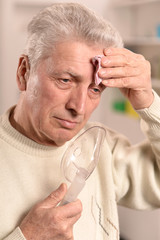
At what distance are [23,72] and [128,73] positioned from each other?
1.03ft

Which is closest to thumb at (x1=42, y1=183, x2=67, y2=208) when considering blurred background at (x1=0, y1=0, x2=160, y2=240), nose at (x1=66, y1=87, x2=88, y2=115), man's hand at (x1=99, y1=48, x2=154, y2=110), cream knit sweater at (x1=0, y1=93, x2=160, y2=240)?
cream knit sweater at (x1=0, y1=93, x2=160, y2=240)

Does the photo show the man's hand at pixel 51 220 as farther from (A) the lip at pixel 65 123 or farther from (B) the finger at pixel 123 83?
(B) the finger at pixel 123 83

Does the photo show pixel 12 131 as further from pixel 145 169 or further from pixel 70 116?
pixel 145 169

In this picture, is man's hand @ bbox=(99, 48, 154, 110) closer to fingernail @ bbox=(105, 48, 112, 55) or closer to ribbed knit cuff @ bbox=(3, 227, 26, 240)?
fingernail @ bbox=(105, 48, 112, 55)

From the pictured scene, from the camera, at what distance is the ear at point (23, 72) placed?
1119mm

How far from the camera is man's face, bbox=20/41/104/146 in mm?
1022

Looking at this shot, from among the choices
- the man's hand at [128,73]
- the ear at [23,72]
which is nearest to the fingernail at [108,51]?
the man's hand at [128,73]

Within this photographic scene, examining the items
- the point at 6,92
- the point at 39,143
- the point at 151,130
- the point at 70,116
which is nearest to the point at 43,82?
the point at 70,116

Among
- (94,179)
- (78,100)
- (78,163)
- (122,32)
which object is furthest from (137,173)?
(122,32)

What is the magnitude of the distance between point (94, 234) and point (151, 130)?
1.24ft

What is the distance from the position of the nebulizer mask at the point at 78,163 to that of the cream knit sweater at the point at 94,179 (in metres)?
0.14

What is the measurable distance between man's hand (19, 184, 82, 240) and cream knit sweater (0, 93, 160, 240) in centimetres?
3

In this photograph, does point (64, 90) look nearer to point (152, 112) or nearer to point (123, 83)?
point (123, 83)

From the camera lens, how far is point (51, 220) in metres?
0.99
